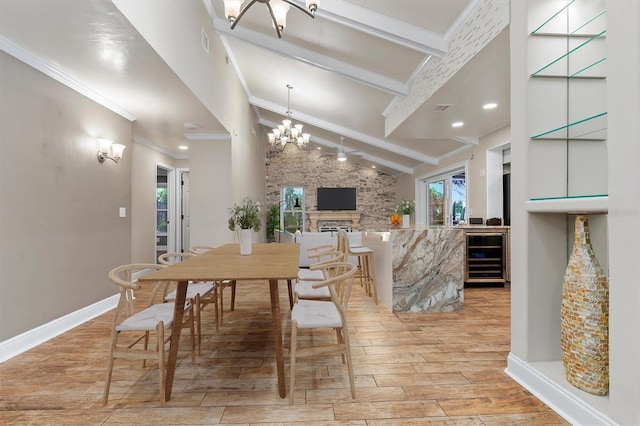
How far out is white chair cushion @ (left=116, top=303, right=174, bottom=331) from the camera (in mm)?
1861

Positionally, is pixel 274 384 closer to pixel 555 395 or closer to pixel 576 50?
pixel 555 395

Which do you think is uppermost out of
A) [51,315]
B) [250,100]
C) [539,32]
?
[250,100]

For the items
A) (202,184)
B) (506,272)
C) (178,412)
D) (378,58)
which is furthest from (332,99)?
(178,412)

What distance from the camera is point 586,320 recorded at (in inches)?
64.8

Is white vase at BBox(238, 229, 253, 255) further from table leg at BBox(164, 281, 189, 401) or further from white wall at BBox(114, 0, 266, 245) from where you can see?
white wall at BBox(114, 0, 266, 245)

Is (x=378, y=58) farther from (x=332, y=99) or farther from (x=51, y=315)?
(x=51, y=315)

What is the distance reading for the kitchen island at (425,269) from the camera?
3.51 meters

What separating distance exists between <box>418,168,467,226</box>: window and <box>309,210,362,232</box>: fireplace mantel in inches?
88.2

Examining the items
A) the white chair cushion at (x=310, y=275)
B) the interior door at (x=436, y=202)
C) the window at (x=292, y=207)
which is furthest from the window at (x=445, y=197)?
the white chair cushion at (x=310, y=275)

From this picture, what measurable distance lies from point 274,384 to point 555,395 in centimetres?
161

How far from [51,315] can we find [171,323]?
1.79m

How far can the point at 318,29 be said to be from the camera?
3885 mm

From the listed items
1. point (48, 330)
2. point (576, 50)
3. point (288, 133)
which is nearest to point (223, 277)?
A: point (48, 330)

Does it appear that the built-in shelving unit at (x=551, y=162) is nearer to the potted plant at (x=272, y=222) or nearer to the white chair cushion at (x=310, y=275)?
Answer: the white chair cushion at (x=310, y=275)
